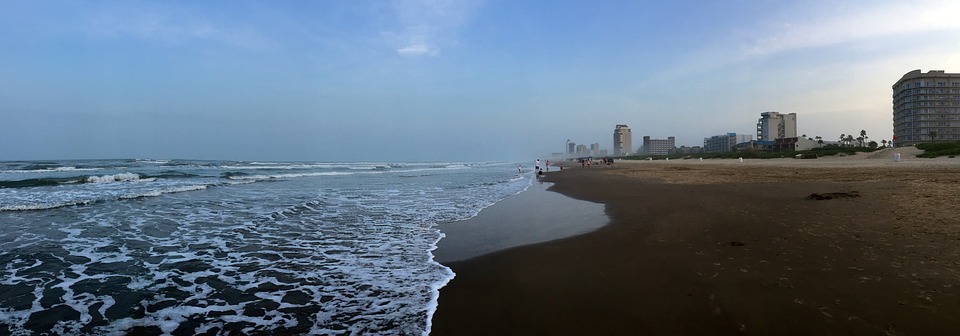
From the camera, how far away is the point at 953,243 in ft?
17.0

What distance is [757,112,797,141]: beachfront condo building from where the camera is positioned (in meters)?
139

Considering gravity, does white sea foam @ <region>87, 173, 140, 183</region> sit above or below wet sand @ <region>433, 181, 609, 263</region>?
above

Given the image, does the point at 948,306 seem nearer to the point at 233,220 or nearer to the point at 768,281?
the point at 768,281

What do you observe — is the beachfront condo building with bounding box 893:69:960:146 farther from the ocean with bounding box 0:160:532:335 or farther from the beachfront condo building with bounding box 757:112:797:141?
the ocean with bounding box 0:160:532:335

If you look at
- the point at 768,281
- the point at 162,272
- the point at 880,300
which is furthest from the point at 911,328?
the point at 162,272

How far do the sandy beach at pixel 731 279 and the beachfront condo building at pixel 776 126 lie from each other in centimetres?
15843

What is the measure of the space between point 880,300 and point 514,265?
3630 mm

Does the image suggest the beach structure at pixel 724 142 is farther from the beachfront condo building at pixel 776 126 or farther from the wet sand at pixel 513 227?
the wet sand at pixel 513 227

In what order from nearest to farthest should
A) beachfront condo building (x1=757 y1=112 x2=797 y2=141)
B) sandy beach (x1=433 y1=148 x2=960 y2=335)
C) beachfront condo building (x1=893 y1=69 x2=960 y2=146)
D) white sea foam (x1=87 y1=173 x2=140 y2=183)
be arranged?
sandy beach (x1=433 y1=148 x2=960 y2=335), white sea foam (x1=87 y1=173 x2=140 y2=183), beachfront condo building (x1=893 y1=69 x2=960 y2=146), beachfront condo building (x1=757 y1=112 x2=797 y2=141)

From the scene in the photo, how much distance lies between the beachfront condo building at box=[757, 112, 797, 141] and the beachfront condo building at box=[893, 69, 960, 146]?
159 feet

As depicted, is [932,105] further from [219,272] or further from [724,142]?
→ [219,272]

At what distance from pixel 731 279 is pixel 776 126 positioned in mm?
167921

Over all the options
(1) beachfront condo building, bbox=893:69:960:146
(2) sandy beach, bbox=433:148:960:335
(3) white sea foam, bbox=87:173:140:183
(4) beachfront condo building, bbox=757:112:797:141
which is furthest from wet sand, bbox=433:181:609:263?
(4) beachfront condo building, bbox=757:112:797:141

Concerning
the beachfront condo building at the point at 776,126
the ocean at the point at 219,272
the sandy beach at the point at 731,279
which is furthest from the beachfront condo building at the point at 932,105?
the ocean at the point at 219,272
